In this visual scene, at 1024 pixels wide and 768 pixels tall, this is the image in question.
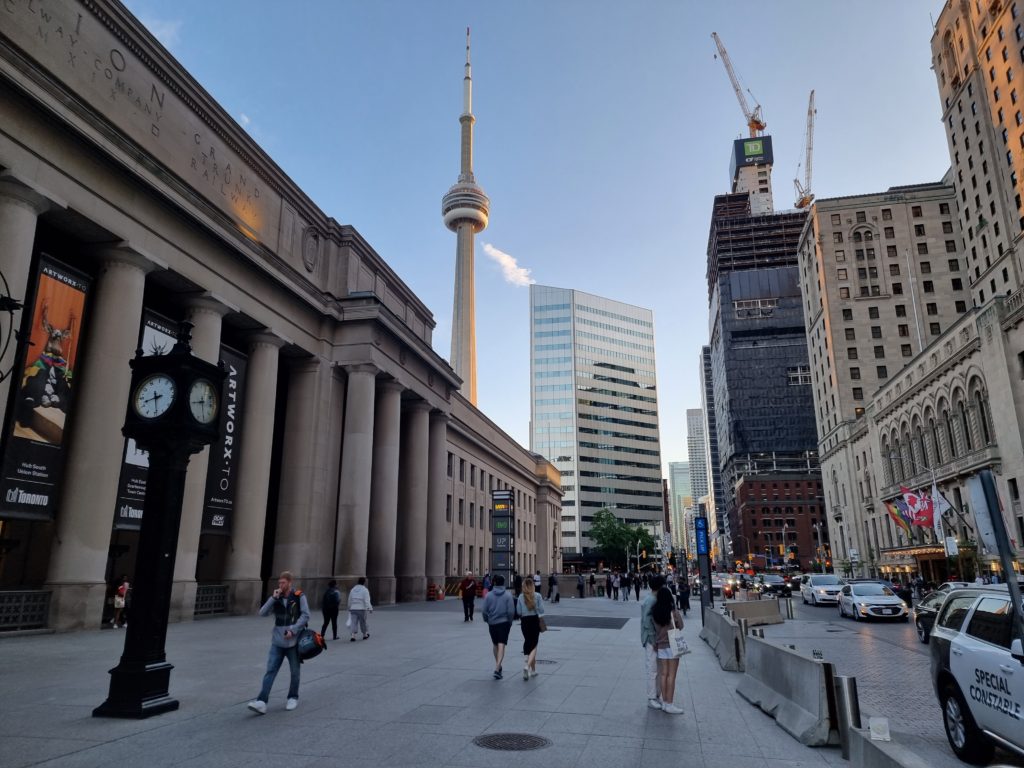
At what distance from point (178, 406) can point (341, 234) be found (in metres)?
29.0

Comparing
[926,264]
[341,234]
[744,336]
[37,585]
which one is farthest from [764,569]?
[37,585]

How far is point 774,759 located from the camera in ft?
23.5

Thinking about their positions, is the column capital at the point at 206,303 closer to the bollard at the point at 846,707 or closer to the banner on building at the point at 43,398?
the banner on building at the point at 43,398

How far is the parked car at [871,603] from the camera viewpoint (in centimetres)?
2769

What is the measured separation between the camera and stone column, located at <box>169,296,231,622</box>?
77.6 ft

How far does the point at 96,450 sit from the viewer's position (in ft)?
67.7

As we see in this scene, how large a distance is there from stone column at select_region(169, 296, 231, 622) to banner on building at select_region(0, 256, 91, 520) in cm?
393

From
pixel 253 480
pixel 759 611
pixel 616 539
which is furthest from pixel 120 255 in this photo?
pixel 616 539

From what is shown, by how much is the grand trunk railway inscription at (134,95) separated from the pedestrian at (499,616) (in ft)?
64.0

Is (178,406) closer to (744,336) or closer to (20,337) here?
(20,337)

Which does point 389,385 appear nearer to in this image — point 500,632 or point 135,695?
point 500,632

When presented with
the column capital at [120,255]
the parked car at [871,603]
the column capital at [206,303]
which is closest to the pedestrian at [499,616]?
the column capital at [120,255]

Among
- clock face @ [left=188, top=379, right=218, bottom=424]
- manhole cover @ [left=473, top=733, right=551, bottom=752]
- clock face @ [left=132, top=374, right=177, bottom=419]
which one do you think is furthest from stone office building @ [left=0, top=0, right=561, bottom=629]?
manhole cover @ [left=473, top=733, right=551, bottom=752]

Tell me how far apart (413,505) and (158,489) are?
33465 millimetres
